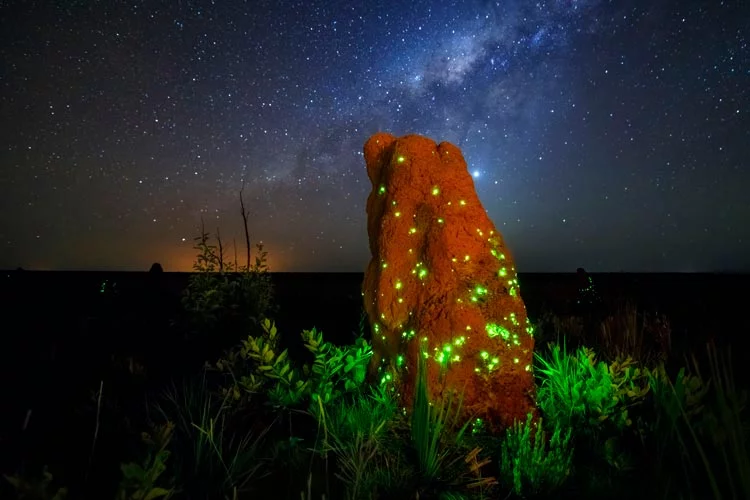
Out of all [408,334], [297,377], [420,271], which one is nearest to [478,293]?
[420,271]

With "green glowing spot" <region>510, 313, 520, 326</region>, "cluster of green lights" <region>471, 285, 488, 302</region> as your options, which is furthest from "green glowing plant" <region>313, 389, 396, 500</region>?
"green glowing spot" <region>510, 313, 520, 326</region>

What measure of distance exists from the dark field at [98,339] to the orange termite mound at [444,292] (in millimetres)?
1576

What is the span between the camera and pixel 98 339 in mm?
6812

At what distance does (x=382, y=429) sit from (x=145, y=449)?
64.4 inches

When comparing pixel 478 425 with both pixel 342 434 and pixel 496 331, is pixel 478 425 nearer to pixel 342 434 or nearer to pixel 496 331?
pixel 496 331

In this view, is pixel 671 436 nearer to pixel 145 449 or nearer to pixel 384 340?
pixel 384 340

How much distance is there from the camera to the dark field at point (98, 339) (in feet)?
11.4

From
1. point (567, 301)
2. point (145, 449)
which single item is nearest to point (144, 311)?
point (145, 449)

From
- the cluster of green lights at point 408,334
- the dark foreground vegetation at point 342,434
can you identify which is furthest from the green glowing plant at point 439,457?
the cluster of green lights at point 408,334

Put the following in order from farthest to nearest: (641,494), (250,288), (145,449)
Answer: (250,288) < (145,449) < (641,494)

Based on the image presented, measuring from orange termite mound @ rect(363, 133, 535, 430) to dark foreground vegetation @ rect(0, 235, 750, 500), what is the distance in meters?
0.26

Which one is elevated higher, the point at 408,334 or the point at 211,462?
the point at 408,334

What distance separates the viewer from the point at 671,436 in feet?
8.81

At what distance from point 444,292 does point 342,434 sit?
1427 mm
